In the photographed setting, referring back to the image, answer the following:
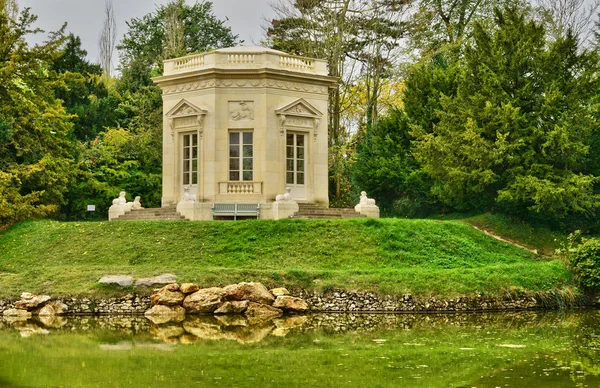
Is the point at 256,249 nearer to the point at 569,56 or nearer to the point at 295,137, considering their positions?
the point at 295,137

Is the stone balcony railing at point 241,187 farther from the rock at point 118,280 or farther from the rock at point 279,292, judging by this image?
the rock at point 279,292

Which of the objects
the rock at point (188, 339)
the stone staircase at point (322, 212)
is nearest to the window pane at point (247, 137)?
the stone staircase at point (322, 212)

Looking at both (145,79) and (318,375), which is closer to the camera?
(318,375)

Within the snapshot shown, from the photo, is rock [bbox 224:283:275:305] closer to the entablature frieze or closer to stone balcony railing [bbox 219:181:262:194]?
stone balcony railing [bbox 219:181:262:194]

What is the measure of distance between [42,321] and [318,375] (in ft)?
33.4

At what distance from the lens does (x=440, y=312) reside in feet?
74.8

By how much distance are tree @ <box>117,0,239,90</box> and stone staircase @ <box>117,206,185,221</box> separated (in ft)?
62.5

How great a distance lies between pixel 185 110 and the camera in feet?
111

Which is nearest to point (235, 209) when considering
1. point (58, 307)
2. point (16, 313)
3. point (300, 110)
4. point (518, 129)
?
point (300, 110)

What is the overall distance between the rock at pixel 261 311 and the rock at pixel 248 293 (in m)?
0.15

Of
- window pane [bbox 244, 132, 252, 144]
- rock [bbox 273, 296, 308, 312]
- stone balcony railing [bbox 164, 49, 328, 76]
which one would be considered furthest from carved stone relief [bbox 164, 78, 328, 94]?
rock [bbox 273, 296, 308, 312]

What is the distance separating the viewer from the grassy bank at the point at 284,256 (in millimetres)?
23641

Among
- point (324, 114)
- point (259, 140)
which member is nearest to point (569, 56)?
point (324, 114)

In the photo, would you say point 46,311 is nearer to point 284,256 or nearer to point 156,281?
point 156,281
